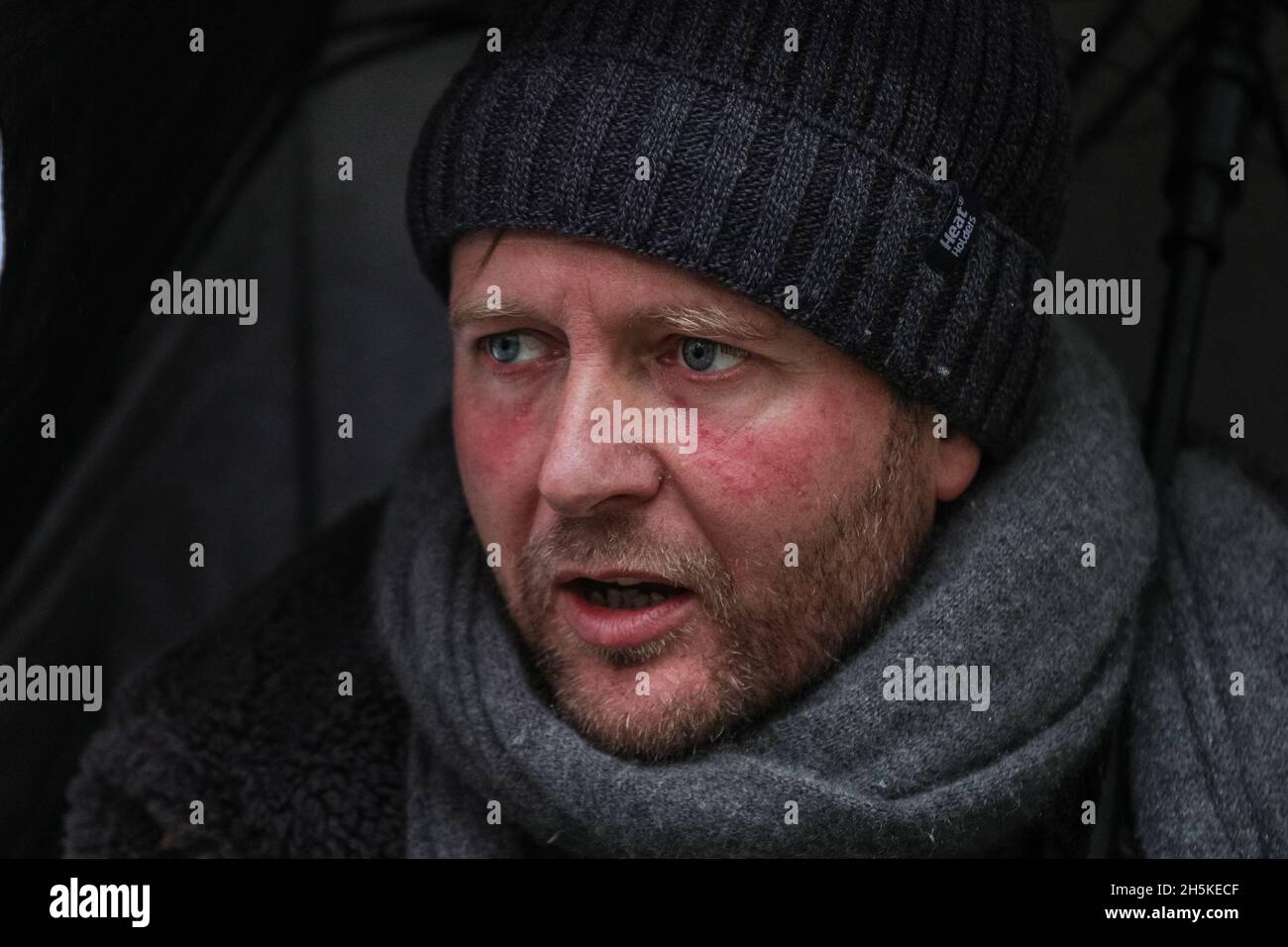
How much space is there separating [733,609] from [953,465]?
299 mm

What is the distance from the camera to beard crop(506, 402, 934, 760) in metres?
1.40

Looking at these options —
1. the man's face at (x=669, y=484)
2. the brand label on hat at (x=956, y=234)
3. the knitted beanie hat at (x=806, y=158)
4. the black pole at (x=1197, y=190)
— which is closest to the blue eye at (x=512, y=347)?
the man's face at (x=669, y=484)

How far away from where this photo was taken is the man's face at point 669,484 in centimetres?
136

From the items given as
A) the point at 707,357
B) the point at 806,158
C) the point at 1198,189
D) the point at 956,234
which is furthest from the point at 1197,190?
the point at 707,357

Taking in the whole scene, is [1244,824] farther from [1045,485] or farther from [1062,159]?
[1062,159]

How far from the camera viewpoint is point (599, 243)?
136 centimetres

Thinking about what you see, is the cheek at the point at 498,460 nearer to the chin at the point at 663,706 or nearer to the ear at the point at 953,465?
the chin at the point at 663,706

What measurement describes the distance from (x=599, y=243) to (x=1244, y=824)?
0.80 metres

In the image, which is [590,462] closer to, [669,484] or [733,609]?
[669,484]

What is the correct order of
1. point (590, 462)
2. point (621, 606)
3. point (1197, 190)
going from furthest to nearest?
point (1197, 190)
point (621, 606)
point (590, 462)

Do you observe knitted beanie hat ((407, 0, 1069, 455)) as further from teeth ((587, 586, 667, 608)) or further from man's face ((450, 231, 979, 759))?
teeth ((587, 586, 667, 608))

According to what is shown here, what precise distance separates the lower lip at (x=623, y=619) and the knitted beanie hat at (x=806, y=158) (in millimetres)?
294

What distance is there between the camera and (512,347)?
1.48 metres
